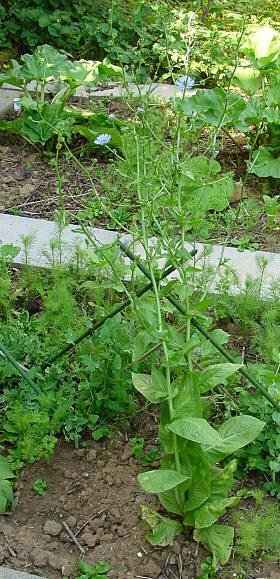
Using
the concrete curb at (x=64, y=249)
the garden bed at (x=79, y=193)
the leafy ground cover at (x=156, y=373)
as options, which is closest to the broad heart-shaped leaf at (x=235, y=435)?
the leafy ground cover at (x=156, y=373)

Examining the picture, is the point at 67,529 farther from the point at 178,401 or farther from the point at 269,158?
the point at 269,158

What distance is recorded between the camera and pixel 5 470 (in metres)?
2.70

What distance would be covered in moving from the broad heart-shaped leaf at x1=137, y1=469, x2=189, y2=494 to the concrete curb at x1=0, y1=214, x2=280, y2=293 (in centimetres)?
130

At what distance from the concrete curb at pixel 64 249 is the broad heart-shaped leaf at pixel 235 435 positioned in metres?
1.03

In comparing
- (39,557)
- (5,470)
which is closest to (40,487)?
(5,470)

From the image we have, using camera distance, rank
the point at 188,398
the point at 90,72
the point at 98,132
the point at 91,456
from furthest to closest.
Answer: the point at 90,72 < the point at 98,132 < the point at 91,456 < the point at 188,398

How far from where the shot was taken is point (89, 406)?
2990mm

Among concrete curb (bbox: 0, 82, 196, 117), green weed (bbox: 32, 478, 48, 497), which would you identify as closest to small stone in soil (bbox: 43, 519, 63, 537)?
green weed (bbox: 32, 478, 48, 497)

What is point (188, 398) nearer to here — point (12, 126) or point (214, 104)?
point (214, 104)

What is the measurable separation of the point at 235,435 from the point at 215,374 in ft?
0.72

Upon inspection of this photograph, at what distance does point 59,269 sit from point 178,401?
126cm

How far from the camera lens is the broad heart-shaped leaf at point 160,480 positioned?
7.79 feet

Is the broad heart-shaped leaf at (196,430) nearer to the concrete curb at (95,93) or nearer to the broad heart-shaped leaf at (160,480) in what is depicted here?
the broad heart-shaped leaf at (160,480)

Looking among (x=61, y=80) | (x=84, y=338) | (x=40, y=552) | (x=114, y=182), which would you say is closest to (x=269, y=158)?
(x=114, y=182)
